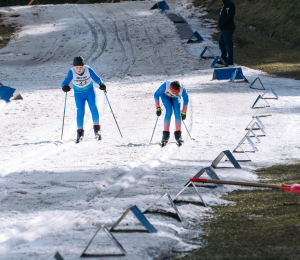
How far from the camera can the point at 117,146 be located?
7.85 meters

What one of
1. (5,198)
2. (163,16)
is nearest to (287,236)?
(5,198)

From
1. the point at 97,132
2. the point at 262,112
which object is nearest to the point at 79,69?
the point at 97,132

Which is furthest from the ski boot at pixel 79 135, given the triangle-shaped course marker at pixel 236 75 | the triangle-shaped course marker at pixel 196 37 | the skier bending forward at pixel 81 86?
the triangle-shaped course marker at pixel 196 37

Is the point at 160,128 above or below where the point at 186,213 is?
below

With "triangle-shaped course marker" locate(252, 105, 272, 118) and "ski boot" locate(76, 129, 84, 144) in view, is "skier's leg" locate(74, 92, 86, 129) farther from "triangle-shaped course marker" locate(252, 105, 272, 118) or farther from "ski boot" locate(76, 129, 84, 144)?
"triangle-shaped course marker" locate(252, 105, 272, 118)

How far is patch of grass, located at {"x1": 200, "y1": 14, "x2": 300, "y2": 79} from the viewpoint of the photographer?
583 inches

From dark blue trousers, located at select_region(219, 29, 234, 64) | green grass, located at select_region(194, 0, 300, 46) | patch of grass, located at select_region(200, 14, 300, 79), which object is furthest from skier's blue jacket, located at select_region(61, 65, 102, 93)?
green grass, located at select_region(194, 0, 300, 46)

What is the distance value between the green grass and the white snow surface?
3362 millimetres

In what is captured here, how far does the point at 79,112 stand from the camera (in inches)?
334

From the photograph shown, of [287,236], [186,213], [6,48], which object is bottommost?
[6,48]

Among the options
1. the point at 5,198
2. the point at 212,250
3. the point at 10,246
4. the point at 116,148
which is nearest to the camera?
the point at 212,250

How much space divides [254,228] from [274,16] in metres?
19.3

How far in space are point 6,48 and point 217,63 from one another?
10.9 meters

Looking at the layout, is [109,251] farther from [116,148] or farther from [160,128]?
[160,128]
